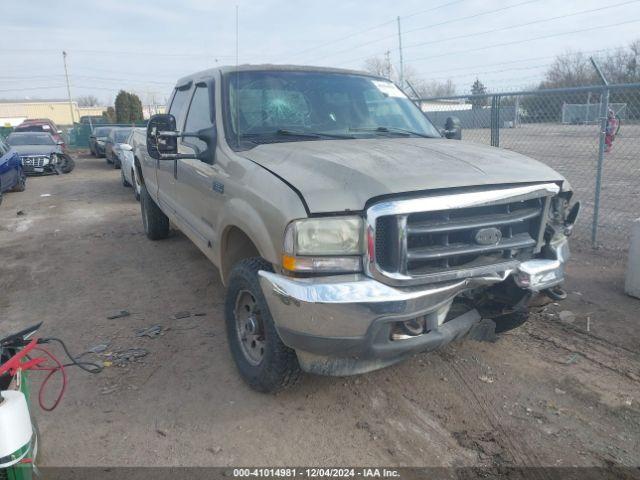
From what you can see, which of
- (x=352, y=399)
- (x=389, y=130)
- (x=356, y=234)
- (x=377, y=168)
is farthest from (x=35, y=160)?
(x=356, y=234)

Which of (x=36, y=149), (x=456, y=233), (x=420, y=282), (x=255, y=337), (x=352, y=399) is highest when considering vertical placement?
(x=36, y=149)

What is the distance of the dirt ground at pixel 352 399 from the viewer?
2.75 m

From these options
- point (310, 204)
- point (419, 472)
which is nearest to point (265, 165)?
point (310, 204)

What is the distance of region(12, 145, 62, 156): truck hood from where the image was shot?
16.0 metres

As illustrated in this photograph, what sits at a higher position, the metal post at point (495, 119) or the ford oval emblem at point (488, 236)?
the metal post at point (495, 119)

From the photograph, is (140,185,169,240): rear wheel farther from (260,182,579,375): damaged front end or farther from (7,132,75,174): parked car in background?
(7,132,75,174): parked car in background

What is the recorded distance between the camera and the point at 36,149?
16.4 meters

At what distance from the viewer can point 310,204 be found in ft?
8.50

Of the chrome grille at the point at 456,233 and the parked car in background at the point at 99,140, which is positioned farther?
the parked car in background at the point at 99,140

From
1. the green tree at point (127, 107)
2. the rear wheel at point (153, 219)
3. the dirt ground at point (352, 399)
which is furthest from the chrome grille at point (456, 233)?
the green tree at point (127, 107)

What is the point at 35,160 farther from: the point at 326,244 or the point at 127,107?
the point at 127,107

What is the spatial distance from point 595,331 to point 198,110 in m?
3.74

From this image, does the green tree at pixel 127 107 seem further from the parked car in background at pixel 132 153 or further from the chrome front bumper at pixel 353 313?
the chrome front bumper at pixel 353 313

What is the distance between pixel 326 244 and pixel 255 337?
1008mm
